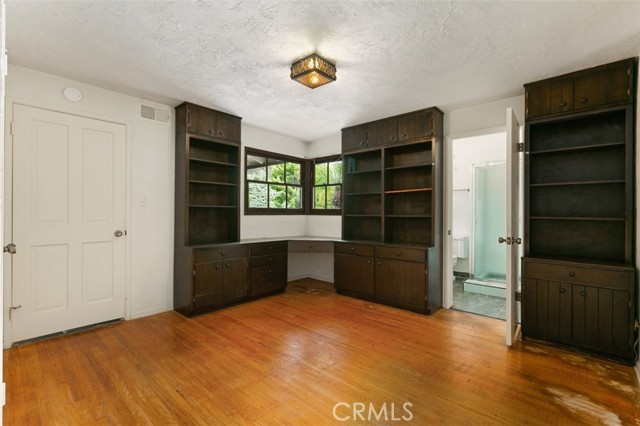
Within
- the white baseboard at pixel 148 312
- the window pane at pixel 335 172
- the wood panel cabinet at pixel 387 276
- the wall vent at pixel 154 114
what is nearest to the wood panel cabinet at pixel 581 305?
the wood panel cabinet at pixel 387 276

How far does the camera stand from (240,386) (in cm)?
225

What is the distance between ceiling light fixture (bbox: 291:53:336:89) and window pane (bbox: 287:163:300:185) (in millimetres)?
2729

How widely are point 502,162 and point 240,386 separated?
513cm

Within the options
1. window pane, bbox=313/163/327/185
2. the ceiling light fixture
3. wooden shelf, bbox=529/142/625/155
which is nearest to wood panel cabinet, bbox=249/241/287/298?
window pane, bbox=313/163/327/185

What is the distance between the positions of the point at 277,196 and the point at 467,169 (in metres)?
3.40

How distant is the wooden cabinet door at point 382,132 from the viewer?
13.9 feet

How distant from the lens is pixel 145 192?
3662 millimetres

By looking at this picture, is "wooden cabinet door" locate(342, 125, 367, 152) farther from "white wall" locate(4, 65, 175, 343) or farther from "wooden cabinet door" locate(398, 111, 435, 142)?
"white wall" locate(4, 65, 175, 343)

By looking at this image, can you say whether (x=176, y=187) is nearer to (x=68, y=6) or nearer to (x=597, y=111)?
(x=68, y=6)

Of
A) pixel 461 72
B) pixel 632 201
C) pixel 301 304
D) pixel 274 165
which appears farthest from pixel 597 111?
pixel 274 165

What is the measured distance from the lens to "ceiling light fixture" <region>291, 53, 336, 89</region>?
2564 millimetres

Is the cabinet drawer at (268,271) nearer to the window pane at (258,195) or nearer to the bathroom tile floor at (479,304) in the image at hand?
the window pane at (258,195)

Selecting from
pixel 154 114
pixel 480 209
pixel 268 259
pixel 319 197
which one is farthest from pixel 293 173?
pixel 480 209

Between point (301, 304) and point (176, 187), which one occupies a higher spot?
point (176, 187)
